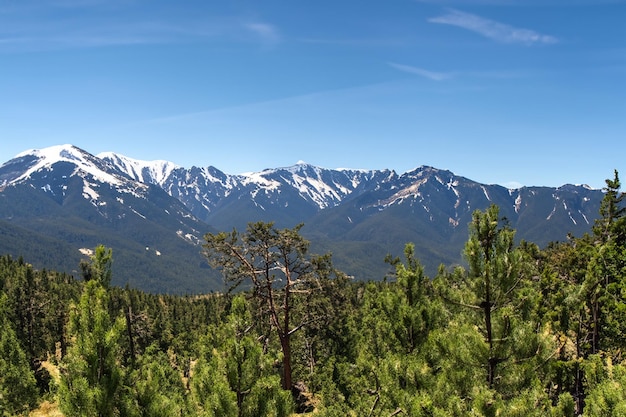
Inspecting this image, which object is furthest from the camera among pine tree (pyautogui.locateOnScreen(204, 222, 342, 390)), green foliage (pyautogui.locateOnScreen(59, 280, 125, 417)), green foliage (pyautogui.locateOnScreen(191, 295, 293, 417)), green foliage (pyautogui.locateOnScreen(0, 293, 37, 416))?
green foliage (pyautogui.locateOnScreen(0, 293, 37, 416))

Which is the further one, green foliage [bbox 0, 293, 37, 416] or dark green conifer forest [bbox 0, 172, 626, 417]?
green foliage [bbox 0, 293, 37, 416]

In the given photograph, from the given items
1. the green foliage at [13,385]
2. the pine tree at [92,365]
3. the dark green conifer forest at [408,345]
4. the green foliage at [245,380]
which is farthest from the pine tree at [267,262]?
the green foliage at [13,385]

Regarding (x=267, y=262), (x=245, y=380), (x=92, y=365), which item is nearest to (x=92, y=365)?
(x=92, y=365)

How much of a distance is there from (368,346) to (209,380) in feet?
53.9

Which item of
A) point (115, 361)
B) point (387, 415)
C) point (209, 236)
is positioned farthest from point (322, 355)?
point (115, 361)

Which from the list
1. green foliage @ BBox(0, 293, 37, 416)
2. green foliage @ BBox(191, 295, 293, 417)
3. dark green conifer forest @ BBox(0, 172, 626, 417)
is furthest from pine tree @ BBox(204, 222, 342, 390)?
green foliage @ BBox(0, 293, 37, 416)

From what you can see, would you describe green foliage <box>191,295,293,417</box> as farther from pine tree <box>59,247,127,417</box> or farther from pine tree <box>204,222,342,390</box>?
pine tree <box>204,222,342,390</box>

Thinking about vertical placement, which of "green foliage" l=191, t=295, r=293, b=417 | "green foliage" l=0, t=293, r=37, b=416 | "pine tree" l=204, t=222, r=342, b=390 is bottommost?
"green foliage" l=0, t=293, r=37, b=416

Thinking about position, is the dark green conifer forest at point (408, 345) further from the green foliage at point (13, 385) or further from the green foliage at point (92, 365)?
the green foliage at point (13, 385)

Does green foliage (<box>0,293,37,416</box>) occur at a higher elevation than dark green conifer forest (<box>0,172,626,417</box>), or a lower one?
lower

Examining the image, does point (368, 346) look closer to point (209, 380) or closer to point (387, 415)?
point (387, 415)

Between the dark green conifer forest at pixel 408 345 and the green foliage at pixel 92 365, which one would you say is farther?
the green foliage at pixel 92 365

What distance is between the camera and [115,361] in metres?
17.3

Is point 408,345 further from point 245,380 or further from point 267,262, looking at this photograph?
point 267,262
